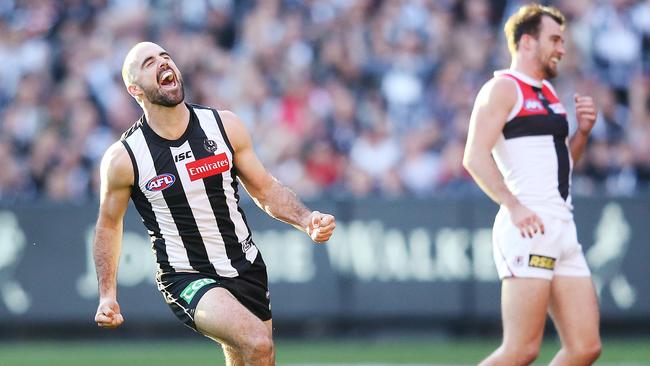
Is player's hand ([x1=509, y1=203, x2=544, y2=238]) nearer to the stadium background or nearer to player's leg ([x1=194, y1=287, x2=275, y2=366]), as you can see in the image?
player's leg ([x1=194, y1=287, x2=275, y2=366])

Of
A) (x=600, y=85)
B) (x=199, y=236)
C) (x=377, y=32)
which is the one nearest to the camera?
(x=199, y=236)

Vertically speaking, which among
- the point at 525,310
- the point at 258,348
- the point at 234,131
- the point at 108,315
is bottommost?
the point at 258,348

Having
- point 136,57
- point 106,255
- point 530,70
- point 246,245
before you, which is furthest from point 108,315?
point 530,70

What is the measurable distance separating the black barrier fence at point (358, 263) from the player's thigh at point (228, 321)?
5.86 meters

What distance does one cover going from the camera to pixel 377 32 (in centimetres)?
1487

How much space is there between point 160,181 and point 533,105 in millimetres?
2280

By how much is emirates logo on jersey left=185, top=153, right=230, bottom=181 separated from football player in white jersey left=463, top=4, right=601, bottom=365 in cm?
149

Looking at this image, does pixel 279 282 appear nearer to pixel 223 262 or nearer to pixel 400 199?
pixel 400 199

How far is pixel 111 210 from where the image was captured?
7473 mm

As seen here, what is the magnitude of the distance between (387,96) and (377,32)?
0.94m

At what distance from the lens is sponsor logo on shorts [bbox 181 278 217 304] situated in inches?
288

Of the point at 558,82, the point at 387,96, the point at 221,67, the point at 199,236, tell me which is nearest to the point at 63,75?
the point at 221,67

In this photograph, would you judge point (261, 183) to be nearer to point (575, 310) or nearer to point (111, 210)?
point (111, 210)

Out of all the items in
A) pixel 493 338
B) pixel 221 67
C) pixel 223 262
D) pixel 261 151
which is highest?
pixel 221 67
